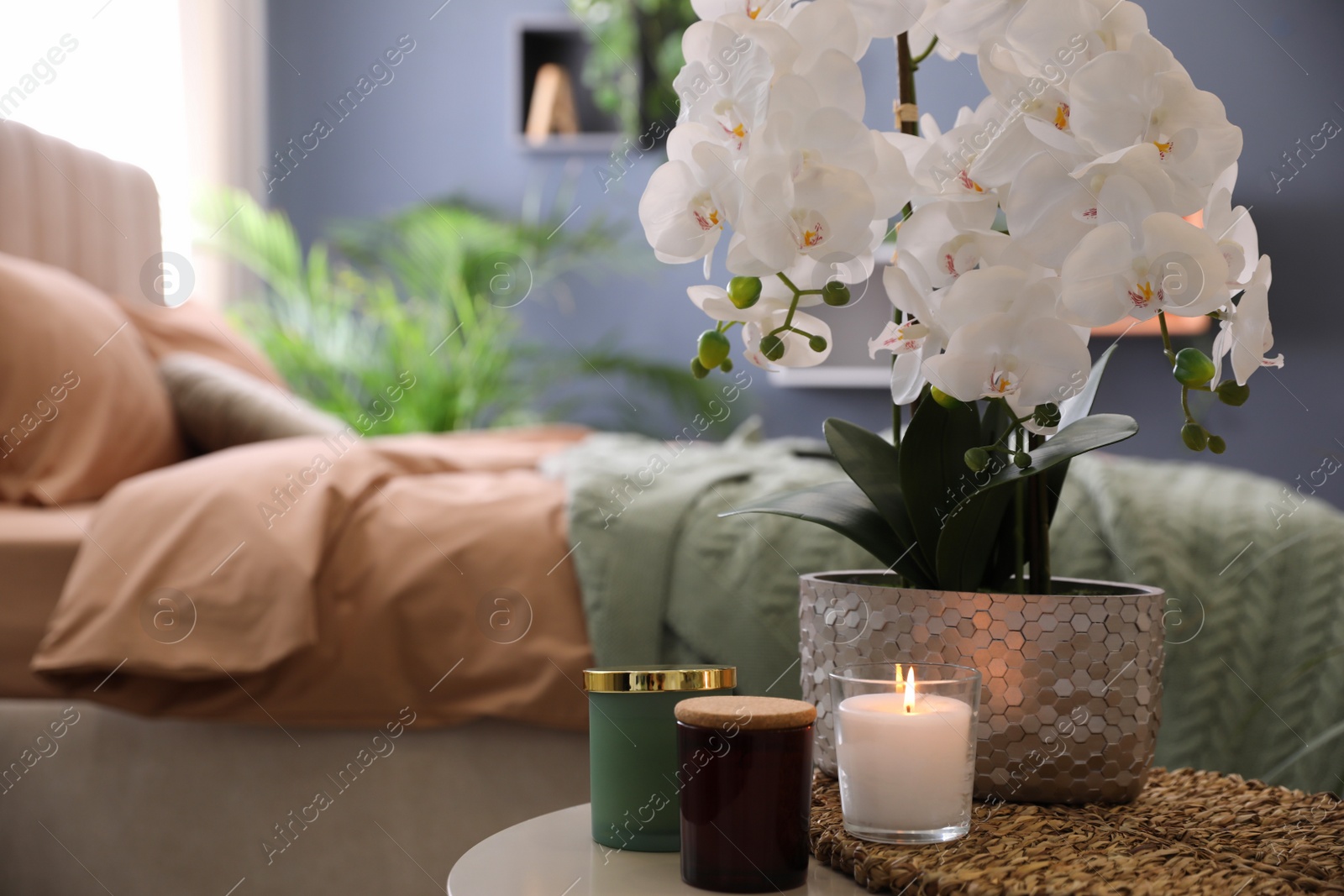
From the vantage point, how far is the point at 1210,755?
50.8 inches

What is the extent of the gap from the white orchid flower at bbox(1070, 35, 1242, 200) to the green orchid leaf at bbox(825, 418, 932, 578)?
239 mm

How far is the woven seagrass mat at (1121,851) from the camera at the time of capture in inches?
22.5

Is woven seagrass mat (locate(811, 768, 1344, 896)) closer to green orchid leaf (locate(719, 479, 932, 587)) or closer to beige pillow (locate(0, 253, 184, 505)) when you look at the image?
green orchid leaf (locate(719, 479, 932, 587))

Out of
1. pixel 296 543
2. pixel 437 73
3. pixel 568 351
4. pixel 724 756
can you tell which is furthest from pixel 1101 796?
pixel 437 73

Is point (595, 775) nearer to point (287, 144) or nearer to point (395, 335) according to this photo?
point (395, 335)

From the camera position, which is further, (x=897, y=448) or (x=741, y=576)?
(x=741, y=576)

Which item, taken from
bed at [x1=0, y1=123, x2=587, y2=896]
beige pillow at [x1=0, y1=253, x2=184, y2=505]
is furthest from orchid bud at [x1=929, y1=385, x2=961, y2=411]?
beige pillow at [x1=0, y1=253, x2=184, y2=505]

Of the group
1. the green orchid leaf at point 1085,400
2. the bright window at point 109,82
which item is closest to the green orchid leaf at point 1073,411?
the green orchid leaf at point 1085,400

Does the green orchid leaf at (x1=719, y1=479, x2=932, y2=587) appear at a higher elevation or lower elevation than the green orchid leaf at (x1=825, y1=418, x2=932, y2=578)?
lower

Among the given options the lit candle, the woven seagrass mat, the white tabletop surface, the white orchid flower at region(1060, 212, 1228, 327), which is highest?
the white orchid flower at region(1060, 212, 1228, 327)

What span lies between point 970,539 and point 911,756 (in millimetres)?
172

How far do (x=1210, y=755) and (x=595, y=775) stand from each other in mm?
915

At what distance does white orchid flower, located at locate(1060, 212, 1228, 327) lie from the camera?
1.82 ft

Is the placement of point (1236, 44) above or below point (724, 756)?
above
